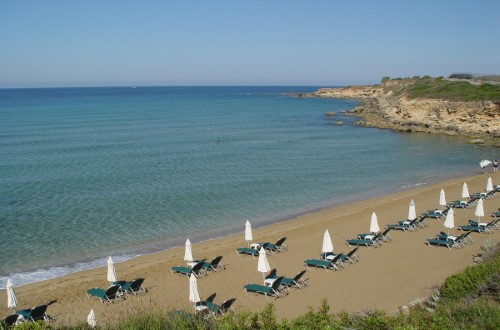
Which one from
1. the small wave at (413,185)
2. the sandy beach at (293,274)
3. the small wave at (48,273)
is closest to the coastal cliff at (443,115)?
the small wave at (413,185)

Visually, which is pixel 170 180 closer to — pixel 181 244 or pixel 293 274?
pixel 181 244

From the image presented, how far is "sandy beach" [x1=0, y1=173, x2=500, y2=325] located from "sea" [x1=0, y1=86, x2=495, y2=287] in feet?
5.35

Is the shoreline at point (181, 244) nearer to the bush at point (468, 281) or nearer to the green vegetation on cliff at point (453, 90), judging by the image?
the bush at point (468, 281)

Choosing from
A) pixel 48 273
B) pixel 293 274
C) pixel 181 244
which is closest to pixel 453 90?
pixel 181 244

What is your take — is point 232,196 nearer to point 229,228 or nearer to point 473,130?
point 229,228

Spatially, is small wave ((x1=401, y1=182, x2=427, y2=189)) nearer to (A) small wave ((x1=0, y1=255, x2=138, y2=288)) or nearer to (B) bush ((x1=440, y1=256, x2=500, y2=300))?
(B) bush ((x1=440, y1=256, x2=500, y2=300))

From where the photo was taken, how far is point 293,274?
14.1 metres

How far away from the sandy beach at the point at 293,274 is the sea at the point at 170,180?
1.63m

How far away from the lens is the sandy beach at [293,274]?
12.1m

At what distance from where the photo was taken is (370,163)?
114 feet

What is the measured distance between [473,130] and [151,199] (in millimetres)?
40704

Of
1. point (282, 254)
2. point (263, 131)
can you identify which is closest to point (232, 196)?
point (282, 254)

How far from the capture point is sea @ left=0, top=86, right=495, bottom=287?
18.1 meters

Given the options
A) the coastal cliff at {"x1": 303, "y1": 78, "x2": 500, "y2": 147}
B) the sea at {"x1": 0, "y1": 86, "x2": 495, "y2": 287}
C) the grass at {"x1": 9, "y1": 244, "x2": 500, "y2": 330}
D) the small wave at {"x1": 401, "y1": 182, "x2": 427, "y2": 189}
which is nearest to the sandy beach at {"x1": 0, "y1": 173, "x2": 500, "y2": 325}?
the sea at {"x1": 0, "y1": 86, "x2": 495, "y2": 287}
